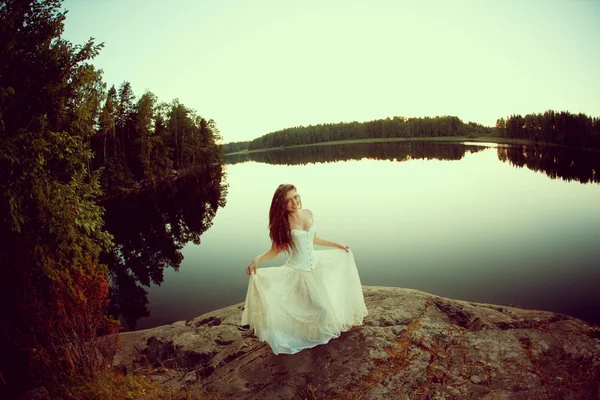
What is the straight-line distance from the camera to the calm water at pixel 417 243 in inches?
429

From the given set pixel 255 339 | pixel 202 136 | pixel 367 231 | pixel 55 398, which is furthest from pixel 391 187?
pixel 202 136

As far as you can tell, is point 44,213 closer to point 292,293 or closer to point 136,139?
point 292,293

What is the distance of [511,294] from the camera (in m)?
10.0

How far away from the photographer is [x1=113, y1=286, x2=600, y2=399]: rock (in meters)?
4.31

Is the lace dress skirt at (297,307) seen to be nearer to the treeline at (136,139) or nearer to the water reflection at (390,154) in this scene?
the treeline at (136,139)

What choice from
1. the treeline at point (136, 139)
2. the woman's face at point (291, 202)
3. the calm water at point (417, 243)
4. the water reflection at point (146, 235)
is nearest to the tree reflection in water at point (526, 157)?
the calm water at point (417, 243)

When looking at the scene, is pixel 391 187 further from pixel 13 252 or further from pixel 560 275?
pixel 13 252

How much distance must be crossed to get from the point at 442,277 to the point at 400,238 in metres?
5.04

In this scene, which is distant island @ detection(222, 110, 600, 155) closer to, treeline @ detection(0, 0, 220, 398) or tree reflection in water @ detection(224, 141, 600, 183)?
tree reflection in water @ detection(224, 141, 600, 183)

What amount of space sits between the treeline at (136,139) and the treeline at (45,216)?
3129 cm

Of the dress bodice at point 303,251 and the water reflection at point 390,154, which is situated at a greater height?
the water reflection at point 390,154

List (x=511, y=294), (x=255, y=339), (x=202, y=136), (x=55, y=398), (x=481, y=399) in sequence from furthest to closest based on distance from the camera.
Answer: (x=202, y=136) < (x=511, y=294) < (x=255, y=339) < (x=55, y=398) < (x=481, y=399)

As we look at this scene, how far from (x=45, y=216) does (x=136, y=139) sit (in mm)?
43225

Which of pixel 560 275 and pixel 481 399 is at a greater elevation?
pixel 481 399
